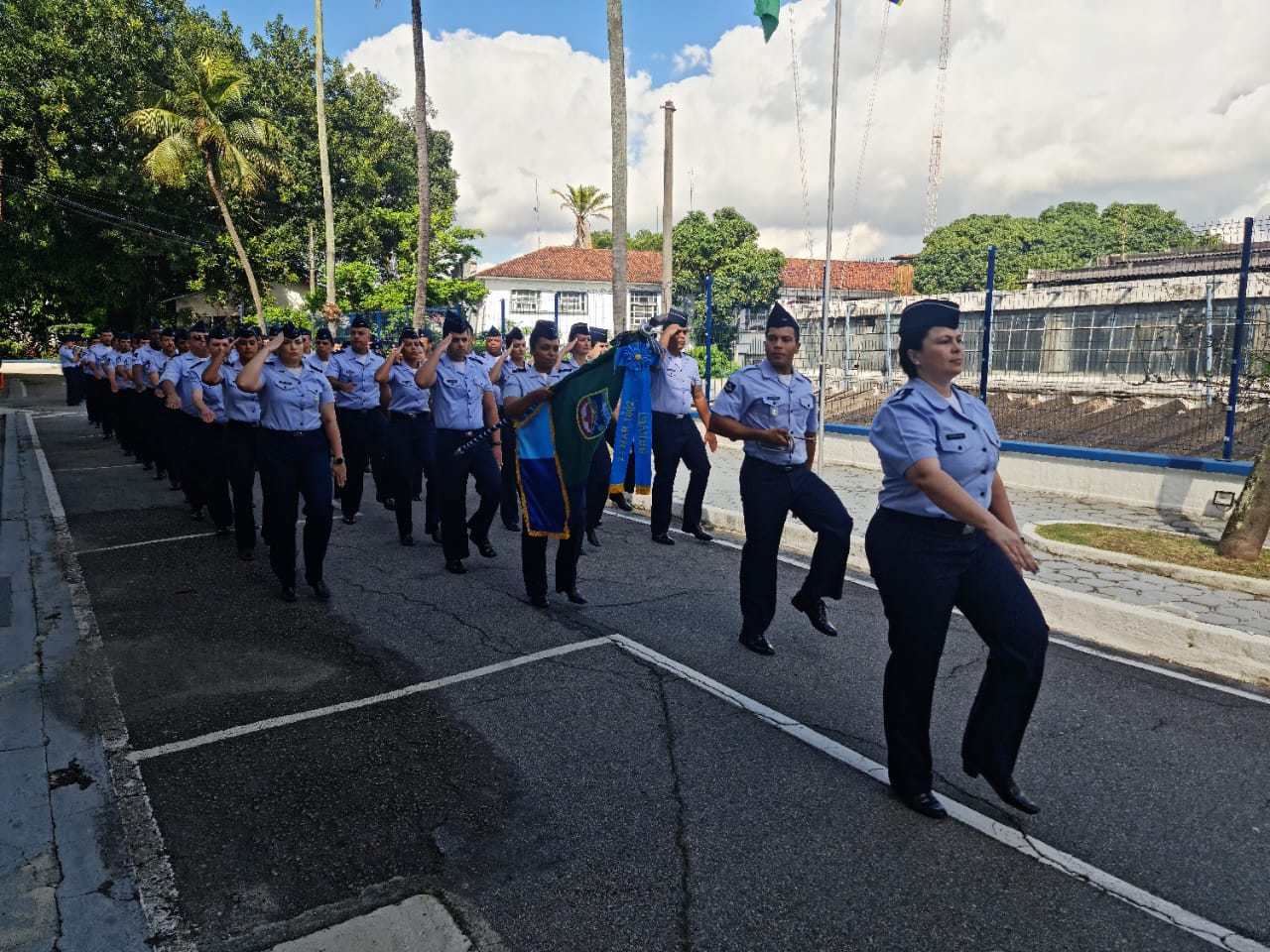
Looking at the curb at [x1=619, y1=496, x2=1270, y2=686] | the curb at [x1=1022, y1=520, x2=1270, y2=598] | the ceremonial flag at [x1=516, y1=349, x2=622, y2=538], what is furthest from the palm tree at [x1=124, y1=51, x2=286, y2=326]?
the curb at [x1=619, y1=496, x2=1270, y2=686]

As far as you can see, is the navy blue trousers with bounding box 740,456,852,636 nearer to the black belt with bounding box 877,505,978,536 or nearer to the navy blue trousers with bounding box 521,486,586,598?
the navy blue trousers with bounding box 521,486,586,598

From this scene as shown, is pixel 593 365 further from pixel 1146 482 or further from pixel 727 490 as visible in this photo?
pixel 1146 482

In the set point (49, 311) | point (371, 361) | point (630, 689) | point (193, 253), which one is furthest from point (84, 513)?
point (49, 311)

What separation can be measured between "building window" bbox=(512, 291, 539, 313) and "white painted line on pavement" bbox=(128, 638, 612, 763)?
4690cm

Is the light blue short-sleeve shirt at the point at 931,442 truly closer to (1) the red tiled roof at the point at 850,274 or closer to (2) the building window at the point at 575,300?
(2) the building window at the point at 575,300

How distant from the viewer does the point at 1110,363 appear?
10.9 meters

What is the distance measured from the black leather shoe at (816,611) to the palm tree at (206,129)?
27.5 meters

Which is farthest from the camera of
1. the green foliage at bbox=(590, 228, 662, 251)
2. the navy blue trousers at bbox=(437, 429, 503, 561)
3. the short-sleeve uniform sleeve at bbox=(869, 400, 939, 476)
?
the green foliage at bbox=(590, 228, 662, 251)

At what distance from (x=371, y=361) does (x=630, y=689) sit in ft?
20.6

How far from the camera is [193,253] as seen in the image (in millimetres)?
35406

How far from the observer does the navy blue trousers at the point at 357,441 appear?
9273 mm

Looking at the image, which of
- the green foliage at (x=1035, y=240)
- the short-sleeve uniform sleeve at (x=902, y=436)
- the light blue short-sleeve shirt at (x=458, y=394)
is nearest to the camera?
the short-sleeve uniform sleeve at (x=902, y=436)

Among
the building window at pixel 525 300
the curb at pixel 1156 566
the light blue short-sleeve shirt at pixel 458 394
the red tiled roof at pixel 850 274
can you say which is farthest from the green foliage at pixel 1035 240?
the light blue short-sleeve shirt at pixel 458 394

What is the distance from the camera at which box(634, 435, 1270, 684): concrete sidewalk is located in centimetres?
512
